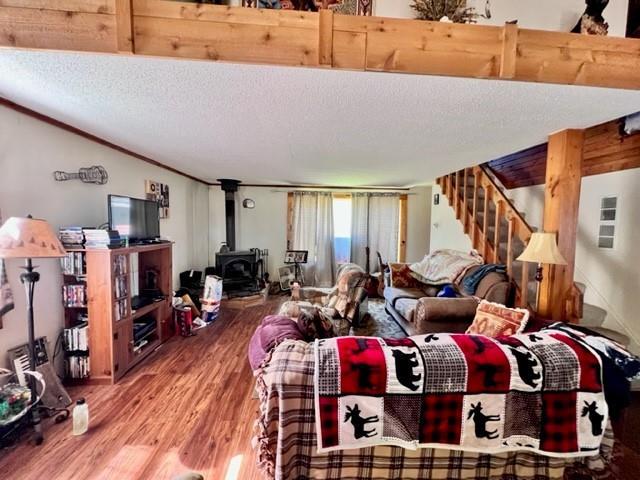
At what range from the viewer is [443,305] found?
8.45 ft

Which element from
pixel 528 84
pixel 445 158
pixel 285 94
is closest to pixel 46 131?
pixel 285 94

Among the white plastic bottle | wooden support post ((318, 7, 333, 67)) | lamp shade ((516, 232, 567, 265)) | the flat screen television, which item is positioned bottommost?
the white plastic bottle

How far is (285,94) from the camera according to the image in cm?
173

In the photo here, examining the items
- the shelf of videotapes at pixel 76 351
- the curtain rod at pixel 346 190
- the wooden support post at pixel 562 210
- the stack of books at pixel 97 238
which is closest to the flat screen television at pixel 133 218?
the stack of books at pixel 97 238

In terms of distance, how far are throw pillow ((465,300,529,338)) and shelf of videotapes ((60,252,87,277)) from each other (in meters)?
3.27

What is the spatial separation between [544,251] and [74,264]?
3773 millimetres

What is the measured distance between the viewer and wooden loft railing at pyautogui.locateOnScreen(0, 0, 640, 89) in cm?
139

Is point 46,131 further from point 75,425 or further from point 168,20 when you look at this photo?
point 75,425

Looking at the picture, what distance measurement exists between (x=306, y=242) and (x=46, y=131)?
4.33 m

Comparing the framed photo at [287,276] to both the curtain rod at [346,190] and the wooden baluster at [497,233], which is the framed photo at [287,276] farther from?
the wooden baluster at [497,233]

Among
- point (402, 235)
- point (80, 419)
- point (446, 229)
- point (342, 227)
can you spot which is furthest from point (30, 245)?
point (402, 235)

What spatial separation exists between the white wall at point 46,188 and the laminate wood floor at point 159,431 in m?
0.72

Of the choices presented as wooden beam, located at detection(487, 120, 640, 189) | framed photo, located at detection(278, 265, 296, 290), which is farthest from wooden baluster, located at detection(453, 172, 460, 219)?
framed photo, located at detection(278, 265, 296, 290)

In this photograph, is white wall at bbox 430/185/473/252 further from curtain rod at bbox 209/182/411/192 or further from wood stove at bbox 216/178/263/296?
wood stove at bbox 216/178/263/296
